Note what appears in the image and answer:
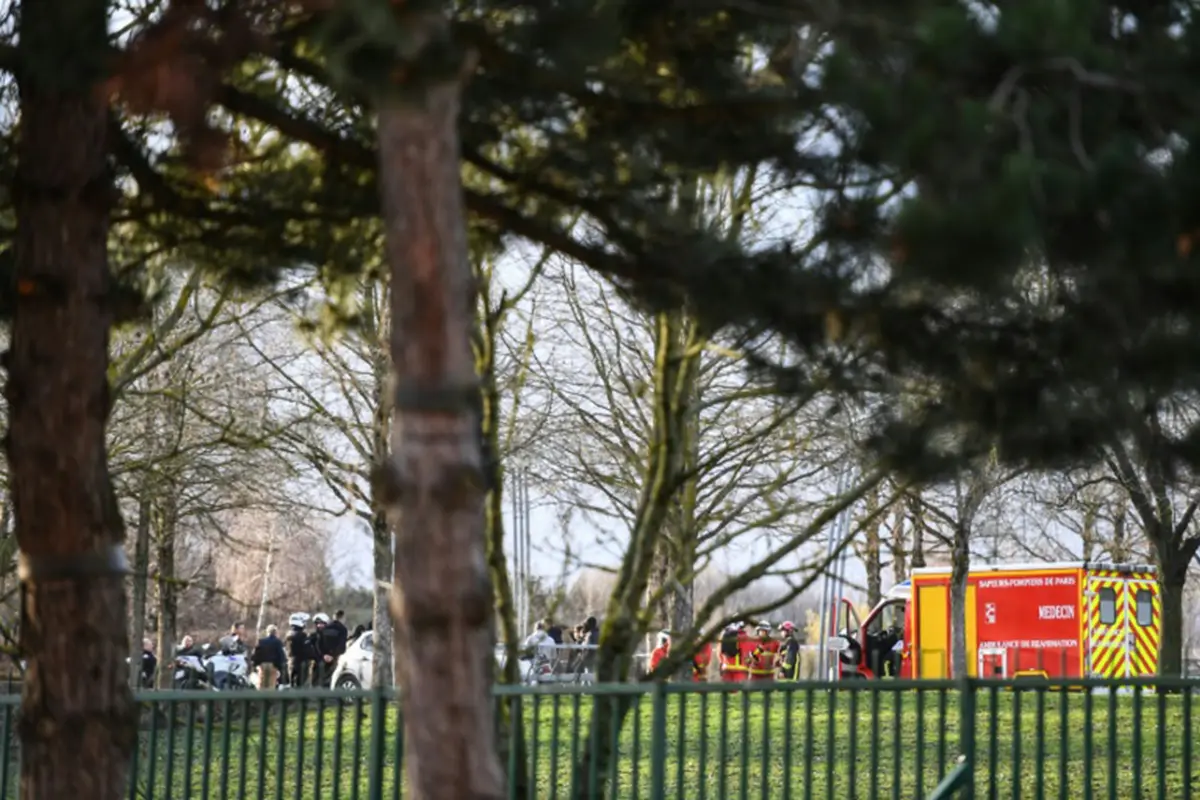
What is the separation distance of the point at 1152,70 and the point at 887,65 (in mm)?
762

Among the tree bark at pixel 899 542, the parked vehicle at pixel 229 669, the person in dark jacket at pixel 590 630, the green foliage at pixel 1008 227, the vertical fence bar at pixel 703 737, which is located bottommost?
the parked vehicle at pixel 229 669

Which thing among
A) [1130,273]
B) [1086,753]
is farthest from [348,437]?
[1130,273]

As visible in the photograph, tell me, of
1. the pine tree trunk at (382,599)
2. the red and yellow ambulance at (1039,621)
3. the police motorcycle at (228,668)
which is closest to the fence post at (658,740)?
the pine tree trunk at (382,599)

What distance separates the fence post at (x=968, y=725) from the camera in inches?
285

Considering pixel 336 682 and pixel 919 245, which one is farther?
pixel 336 682

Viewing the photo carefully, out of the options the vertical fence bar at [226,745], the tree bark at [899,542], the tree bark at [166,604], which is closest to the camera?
the vertical fence bar at [226,745]

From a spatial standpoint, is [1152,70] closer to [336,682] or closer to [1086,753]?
[1086,753]

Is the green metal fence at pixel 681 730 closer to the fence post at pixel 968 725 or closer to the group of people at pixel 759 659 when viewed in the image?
the fence post at pixel 968 725

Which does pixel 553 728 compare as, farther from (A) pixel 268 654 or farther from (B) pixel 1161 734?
(A) pixel 268 654

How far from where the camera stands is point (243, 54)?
18.5 ft

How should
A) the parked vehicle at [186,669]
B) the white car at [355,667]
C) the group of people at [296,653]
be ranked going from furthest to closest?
the parked vehicle at [186,669]
the white car at [355,667]
the group of people at [296,653]

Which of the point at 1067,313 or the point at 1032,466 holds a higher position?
the point at 1067,313

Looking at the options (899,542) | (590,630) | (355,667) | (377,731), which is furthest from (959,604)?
(377,731)

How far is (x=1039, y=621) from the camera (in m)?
27.6
